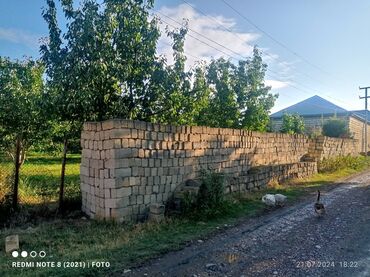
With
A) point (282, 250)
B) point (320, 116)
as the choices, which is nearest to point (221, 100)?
point (282, 250)

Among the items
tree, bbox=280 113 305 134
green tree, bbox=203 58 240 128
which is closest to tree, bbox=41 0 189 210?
green tree, bbox=203 58 240 128

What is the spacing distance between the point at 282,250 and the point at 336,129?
24.3 meters

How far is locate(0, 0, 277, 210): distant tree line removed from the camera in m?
7.84

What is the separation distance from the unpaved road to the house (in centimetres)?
2197

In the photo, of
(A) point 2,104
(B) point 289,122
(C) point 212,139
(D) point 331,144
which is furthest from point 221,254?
(B) point 289,122

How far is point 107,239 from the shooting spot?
5.71 metres

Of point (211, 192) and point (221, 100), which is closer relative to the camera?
point (211, 192)

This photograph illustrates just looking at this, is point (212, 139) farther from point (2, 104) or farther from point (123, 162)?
point (2, 104)

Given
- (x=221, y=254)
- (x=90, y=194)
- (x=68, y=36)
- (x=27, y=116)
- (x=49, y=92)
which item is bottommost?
(x=221, y=254)

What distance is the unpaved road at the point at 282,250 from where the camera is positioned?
4543 millimetres

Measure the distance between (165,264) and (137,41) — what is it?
5.78 meters

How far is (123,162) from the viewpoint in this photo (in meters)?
6.95

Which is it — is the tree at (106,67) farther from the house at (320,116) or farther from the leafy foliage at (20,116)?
the house at (320,116)

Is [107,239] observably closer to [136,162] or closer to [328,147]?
[136,162]
